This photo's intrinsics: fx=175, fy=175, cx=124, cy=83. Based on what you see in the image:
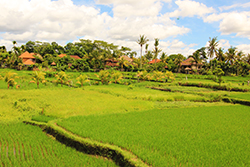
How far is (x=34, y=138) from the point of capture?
5152 mm

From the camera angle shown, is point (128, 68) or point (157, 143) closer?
point (157, 143)

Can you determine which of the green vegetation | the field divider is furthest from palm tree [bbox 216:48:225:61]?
the field divider

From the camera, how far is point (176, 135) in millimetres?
5137

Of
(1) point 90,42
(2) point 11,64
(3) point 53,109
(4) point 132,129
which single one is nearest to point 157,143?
(4) point 132,129

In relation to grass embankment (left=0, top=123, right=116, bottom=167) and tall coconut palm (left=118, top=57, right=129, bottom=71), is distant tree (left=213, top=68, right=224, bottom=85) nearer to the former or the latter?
grass embankment (left=0, top=123, right=116, bottom=167)

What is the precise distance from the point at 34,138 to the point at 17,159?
1140 mm

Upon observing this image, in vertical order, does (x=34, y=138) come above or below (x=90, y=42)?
below

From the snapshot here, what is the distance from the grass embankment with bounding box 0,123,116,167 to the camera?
3920 mm

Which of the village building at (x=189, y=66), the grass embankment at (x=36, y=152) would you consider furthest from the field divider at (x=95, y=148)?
the village building at (x=189, y=66)

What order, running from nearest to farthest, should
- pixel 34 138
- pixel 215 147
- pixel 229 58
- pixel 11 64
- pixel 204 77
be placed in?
1. pixel 215 147
2. pixel 34 138
3. pixel 204 77
4. pixel 11 64
5. pixel 229 58

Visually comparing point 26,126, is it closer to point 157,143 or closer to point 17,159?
point 17,159

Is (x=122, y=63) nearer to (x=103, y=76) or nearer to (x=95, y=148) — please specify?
(x=103, y=76)

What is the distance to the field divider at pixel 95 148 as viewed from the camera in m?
3.82

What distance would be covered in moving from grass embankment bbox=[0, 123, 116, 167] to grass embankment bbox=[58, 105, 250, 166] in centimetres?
65
